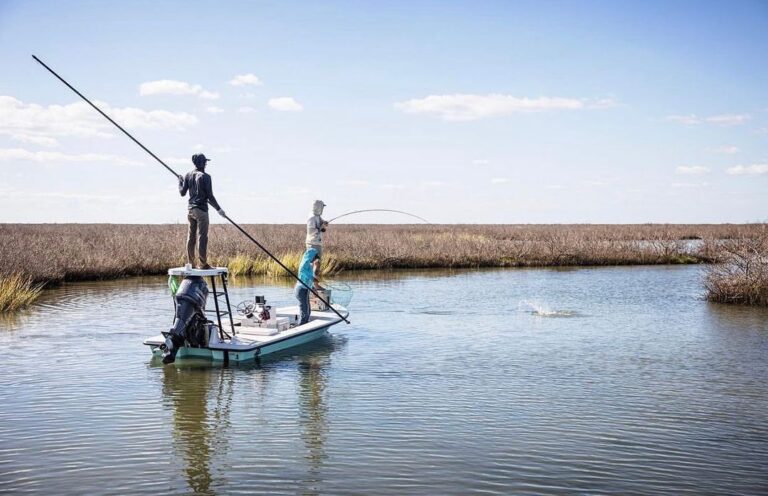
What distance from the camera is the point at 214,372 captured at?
37.9ft

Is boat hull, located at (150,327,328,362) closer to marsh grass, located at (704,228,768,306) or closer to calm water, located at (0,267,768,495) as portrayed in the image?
calm water, located at (0,267,768,495)

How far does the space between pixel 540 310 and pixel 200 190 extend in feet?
34.7

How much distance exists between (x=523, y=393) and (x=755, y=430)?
9.56 ft

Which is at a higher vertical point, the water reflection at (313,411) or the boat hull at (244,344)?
the boat hull at (244,344)

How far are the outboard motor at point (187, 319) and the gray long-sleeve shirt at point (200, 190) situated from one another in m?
1.18

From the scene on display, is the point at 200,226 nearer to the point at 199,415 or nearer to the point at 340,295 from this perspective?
the point at 199,415

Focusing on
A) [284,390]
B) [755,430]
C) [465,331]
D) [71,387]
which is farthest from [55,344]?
[755,430]

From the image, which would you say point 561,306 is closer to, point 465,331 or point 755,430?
point 465,331

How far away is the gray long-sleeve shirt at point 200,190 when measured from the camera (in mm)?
11352

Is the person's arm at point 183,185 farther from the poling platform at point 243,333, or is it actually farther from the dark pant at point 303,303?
the dark pant at point 303,303

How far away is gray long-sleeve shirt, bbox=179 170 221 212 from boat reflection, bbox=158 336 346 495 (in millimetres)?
2680

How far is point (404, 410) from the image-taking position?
909cm

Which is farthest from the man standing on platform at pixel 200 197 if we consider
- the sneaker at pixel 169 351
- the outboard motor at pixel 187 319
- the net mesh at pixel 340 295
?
the net mesh at pixel 340 295

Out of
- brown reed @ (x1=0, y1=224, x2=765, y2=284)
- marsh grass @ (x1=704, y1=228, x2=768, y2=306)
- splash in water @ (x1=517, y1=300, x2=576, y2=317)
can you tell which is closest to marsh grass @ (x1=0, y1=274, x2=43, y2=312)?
brown reed @ (x1=0, y1=224, x2=765, y2=284)
